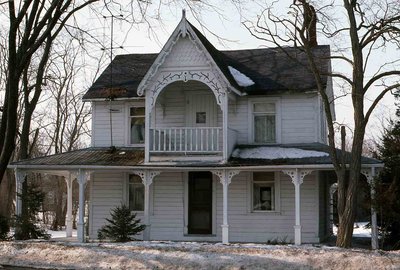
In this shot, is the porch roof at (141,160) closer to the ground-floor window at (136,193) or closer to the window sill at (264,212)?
the ground-floor window at (136,193)

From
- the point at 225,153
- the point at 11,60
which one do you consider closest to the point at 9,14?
the point at 11,60

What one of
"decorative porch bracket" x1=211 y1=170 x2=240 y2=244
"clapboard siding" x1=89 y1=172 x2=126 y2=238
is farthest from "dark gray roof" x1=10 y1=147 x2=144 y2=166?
"decorative porch bracket" x1=211 y1=170 x2=240 y2=244

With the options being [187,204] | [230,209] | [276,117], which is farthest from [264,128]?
[187,204]

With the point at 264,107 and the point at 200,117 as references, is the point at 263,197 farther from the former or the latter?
the point at 200,117

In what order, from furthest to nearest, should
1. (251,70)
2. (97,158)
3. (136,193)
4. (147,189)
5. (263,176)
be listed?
1. (251,70)
2. (136,193)
3. (97,158)
4. (263,176)
5. (147,189)

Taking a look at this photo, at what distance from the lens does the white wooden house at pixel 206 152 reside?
21.3 metres

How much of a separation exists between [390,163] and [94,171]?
1063 centimetres

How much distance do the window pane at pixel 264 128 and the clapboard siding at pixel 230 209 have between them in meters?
1.50

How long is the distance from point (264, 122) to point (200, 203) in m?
3.89

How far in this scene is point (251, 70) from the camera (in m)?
24.4

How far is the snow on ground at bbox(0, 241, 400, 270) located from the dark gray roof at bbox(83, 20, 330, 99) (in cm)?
719

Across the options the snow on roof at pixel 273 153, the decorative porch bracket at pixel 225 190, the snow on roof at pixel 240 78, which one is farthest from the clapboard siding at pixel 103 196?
the snow on roof at pixel 240 78

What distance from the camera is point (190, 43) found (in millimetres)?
21750

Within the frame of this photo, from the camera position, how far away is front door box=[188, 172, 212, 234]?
22.7 meters
